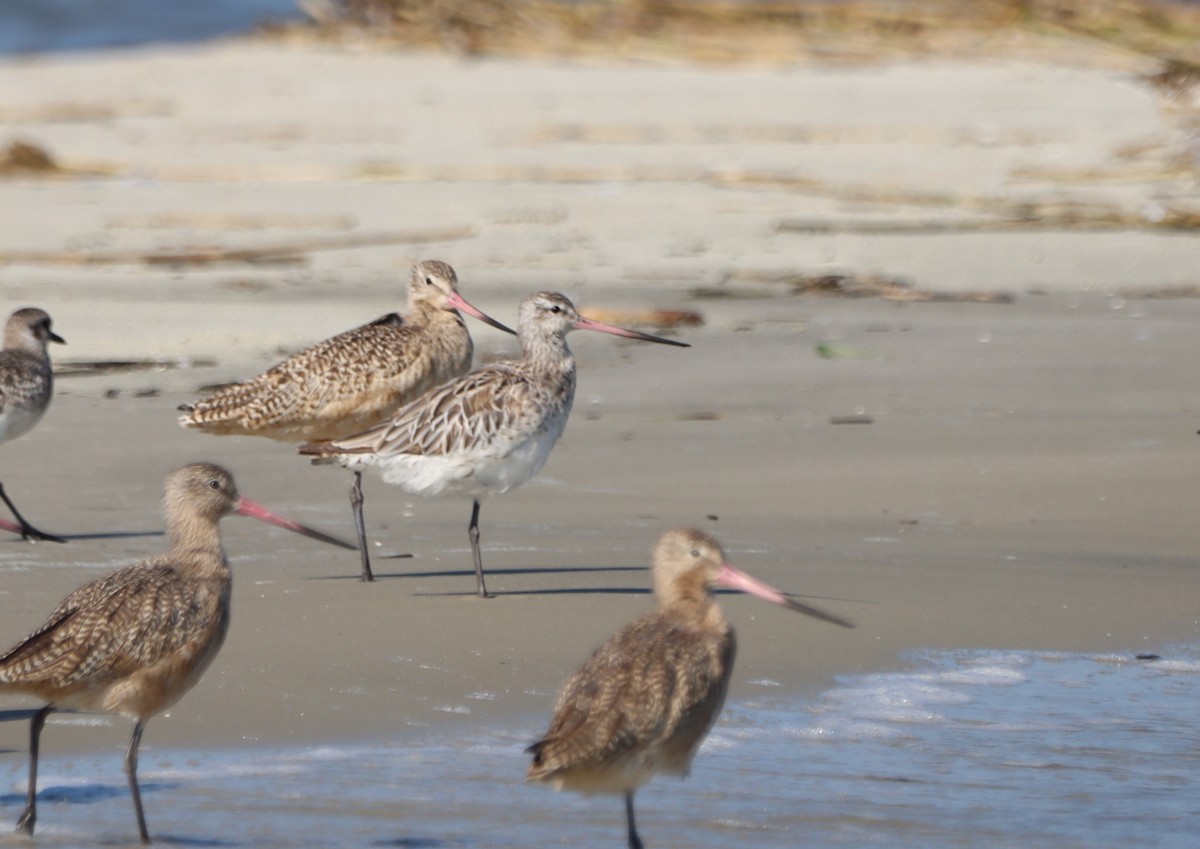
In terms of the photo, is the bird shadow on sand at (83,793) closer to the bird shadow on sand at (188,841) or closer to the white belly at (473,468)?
the bird shadow on sand at (188,841)

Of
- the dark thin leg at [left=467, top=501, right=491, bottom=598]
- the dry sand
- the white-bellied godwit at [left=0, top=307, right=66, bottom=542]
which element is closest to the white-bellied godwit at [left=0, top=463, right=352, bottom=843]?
the dry sand

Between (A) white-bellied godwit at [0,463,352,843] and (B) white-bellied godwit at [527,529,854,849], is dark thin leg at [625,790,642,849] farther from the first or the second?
(A) white-bellied godwit at [0,463,352,843]

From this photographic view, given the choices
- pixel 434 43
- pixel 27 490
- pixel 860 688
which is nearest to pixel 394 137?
pixel 434 43

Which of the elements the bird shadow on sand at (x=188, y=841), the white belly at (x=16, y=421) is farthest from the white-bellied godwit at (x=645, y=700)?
the white belly at (x=16, y=421)

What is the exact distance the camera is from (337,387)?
26.6ft

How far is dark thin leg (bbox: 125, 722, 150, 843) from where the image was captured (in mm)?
4672

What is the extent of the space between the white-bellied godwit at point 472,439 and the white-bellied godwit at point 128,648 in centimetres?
180

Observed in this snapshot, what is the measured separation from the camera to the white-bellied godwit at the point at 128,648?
4.84 metres

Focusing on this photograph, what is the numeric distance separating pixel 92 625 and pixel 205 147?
1231cm

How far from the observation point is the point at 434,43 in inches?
864

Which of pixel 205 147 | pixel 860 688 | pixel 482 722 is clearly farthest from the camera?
pixel 205 147

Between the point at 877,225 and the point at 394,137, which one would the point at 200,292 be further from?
the point at 394,137

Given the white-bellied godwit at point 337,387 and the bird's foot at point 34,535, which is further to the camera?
the white-bellied godwit at point 337,387

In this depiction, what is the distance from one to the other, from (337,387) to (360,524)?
1.03 m
